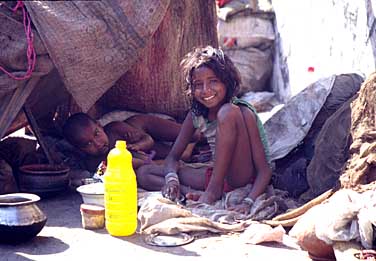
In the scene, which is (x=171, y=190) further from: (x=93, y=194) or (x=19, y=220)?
(x=19, y=220)

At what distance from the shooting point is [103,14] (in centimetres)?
416

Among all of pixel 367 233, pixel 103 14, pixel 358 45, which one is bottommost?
pixel 367 233

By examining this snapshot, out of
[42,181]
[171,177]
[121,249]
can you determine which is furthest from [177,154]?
[121,249]

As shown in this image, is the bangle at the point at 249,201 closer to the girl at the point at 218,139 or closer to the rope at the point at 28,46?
the girl at the point at 218,139

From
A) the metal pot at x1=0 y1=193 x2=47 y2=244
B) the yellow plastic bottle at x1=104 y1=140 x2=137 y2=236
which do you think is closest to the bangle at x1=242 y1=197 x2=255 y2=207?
the yellow plastic bottle at x1=104 y1=140 x2=137 y2=236

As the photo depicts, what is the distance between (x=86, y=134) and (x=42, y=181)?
0.45 metres

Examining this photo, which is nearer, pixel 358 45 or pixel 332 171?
pixel 332 171

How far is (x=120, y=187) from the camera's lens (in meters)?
3.36

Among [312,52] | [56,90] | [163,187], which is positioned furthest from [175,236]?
[312,52]

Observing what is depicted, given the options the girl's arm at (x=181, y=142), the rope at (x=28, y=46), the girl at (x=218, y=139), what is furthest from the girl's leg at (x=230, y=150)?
the rope at (x=28, y=46)

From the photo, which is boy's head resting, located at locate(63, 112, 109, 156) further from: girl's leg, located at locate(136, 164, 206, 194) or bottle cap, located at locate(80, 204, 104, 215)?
bottle cap, located at locate(80, 204, 104, 215)

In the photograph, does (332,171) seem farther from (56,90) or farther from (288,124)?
(56,90)

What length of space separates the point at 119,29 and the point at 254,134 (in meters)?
1.07

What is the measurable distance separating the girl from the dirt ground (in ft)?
1.58
